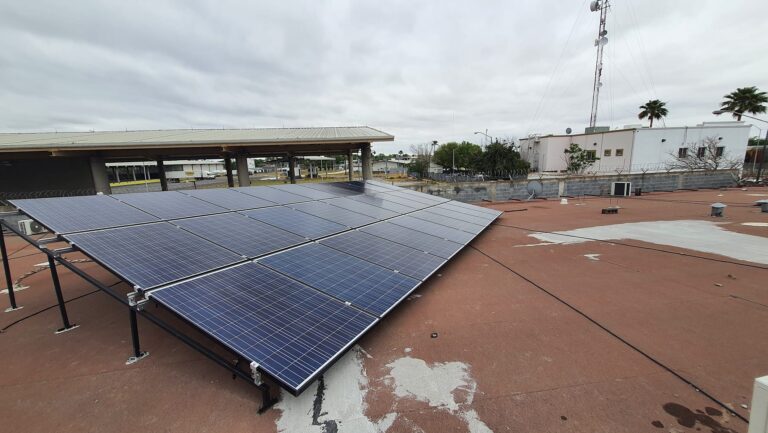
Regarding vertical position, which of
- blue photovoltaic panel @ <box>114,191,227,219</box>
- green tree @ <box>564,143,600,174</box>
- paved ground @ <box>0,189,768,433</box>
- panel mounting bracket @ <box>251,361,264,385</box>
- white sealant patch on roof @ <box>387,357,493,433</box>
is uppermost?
green tree @ <box>564,143,600,174</box>

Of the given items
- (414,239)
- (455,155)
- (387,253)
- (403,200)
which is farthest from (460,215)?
(455,155)

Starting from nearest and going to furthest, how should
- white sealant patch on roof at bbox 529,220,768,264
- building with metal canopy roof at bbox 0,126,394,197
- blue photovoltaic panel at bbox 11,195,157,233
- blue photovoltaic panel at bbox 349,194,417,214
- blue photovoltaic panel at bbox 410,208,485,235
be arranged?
blue photovoltaic panel at bbox 11,195,157,233
white sealant patch on roof at bbox 529,220,768,264
blue photovoltaic panel at bbox 410,208,485,235
blue photovoltaic panel at bbox 349,194,417,214
building with metal canopy roof at bbox 0,126,394,197

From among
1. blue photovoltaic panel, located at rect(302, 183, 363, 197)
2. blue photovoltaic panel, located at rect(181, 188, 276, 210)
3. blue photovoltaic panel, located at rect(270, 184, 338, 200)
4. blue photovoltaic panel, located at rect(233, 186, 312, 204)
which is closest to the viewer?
blue photovoltaic panel, located at rect(181, 188, 276, 210)

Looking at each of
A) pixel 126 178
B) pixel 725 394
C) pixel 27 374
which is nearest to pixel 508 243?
pixel 725 394

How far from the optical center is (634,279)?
29.5ft

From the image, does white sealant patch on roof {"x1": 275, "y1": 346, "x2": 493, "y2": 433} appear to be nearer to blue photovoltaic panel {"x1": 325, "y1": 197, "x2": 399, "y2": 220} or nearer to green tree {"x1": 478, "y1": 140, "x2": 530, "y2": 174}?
blue photovoltaic panel {"x1": 325, "y1": 197, "x2": 399, "y2": 220}

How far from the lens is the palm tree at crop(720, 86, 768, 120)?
143 feet

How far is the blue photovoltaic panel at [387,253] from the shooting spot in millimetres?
7473

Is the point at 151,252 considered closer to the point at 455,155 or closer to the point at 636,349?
the point at 636,349

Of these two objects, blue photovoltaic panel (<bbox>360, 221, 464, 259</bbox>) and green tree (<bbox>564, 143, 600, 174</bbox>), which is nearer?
blue photovoltaic panel (<bbox>360, 221, 464, 259</bbox>)

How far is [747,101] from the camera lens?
4453 cm

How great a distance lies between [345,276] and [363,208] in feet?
18.7

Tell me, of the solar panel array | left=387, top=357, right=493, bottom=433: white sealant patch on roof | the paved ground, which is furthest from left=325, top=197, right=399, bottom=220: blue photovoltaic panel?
left=387, top=357, right=493, bottom=433: white sealant patch on roof

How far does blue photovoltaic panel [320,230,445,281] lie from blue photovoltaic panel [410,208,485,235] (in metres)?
4.13
